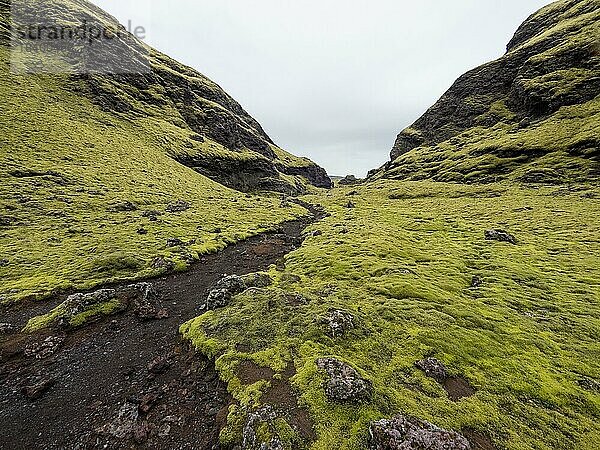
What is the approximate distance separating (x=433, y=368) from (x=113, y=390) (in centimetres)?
1742

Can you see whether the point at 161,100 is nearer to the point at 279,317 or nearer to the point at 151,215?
the point at 151,215

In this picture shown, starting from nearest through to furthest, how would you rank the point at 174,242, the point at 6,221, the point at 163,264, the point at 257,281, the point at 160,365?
the point at 160,365, the point at 257,281, the point at 163,264, the point at 174,242, the point at 6,221

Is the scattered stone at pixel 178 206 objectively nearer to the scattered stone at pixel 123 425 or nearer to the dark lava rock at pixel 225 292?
the dark lava rock at pixel 225 292

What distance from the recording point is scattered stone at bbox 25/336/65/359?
19.2 m

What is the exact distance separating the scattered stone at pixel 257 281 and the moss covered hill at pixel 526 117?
301ft

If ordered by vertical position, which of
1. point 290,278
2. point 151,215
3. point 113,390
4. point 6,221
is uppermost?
point 151,215

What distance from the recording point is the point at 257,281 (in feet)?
94.0

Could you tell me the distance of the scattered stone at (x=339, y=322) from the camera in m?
19.2

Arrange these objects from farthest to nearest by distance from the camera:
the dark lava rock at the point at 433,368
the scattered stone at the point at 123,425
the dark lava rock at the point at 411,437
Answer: the dark lava rock at the point at 433,368 < the scattered stone at the point at 123,425 < the dark lava rock at the point at 411,437

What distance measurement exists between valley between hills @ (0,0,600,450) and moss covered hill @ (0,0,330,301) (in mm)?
498

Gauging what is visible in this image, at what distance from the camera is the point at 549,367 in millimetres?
16172

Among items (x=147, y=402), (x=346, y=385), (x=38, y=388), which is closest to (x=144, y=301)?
(x=38, y=388)

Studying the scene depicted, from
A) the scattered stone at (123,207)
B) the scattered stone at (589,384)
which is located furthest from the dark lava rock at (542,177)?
the scattered stone at (123,207)

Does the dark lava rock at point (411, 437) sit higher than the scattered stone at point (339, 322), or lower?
lower
